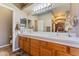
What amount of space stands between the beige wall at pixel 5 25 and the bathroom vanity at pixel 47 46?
0.19 metres

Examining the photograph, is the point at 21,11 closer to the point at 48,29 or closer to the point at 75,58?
the point at 48,29

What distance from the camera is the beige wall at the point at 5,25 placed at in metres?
1.51

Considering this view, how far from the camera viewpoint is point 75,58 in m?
1.44

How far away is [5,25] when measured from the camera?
153 centimetres

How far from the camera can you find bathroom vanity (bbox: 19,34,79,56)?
4.44ft

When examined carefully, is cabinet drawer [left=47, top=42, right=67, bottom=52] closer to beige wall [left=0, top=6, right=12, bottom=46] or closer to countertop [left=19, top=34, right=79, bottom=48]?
countertop [left=19, top=34, right=79, bottom=48]

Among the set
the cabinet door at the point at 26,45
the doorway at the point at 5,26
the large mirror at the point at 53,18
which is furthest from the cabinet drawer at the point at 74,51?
the doorway at the point at 5,26

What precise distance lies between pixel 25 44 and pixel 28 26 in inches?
10.8

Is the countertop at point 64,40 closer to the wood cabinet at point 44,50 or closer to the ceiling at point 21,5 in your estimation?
the wood cabinet at point 44,50

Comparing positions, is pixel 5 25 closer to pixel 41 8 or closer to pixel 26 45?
pixel 26 45

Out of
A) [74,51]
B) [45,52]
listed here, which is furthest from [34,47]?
[74,51]

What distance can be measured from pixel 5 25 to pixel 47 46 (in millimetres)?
649

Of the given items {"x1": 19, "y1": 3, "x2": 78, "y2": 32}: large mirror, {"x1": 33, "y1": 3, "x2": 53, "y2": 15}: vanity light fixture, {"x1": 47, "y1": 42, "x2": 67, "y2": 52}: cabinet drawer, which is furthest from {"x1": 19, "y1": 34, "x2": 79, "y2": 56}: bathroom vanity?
{"x1": 33, "y1": 3, "x2": 53, "y2": 15}: vanity light fixture

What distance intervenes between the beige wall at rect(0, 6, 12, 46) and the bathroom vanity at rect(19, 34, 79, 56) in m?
0.19
